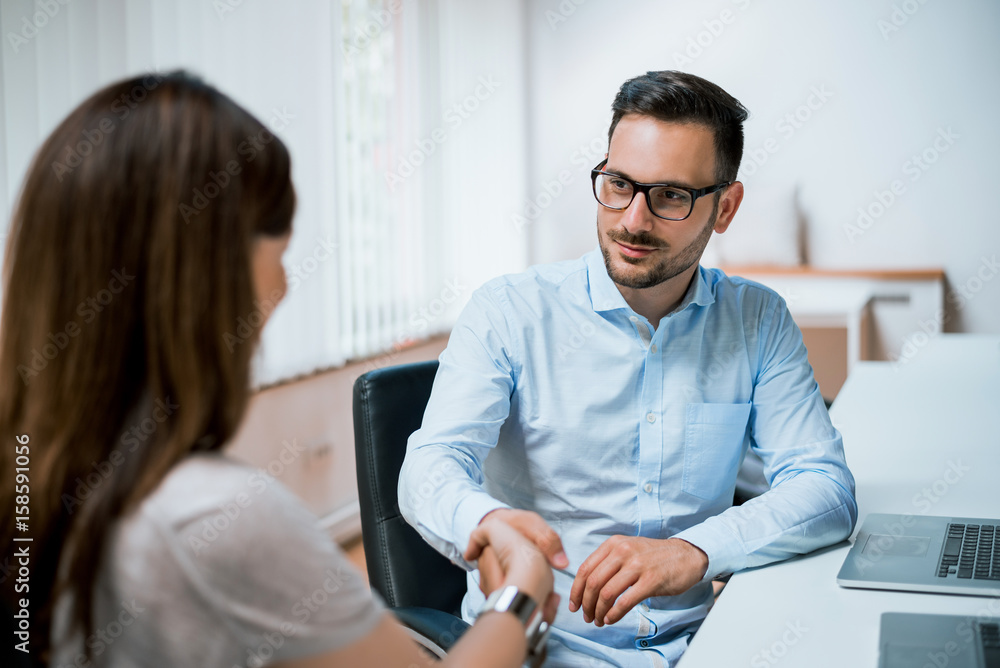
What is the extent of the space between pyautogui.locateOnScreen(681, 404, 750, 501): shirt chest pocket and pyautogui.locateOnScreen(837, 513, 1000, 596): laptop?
23 centimetres

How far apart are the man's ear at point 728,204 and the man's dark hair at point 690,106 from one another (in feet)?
0.11

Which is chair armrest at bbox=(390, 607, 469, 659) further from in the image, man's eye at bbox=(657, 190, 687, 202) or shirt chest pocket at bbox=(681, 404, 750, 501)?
man's eye at bbox=(657, 190, 687, 202)

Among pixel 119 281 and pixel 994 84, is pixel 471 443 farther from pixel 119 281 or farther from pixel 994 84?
pixel 994 84

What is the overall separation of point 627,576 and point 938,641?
0.34 meters

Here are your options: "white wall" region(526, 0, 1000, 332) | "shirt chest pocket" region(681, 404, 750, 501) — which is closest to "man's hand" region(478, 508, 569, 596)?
"shirt chest pocket" region(681, 404, 750, 501)

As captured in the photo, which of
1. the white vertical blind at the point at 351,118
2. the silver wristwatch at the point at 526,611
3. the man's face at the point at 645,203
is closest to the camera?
the silver wristwatch at the point at 526,611

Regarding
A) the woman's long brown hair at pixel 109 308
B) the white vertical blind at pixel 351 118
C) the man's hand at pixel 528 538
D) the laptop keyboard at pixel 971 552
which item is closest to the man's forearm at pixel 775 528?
the laptop keyboard at pixel 971 552

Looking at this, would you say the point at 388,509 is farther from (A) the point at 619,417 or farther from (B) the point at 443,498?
(A) the point at 619,417

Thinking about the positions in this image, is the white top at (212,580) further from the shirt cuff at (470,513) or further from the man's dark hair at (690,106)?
the man's dark hair at (690,106)

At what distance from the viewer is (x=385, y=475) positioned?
128 centimetres

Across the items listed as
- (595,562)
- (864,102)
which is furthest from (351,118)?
(864,102)

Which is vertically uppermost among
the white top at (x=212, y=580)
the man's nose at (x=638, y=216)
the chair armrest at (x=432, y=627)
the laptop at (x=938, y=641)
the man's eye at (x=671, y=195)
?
the man's eye at (x=671, y=195)

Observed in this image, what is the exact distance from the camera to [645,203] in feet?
4.47

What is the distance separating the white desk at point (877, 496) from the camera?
0.86m
